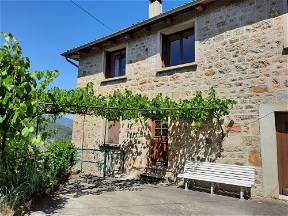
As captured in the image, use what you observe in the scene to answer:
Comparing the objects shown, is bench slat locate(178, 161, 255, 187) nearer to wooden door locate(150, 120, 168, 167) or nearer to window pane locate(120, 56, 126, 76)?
wooden door locate(150, 120, 168, 167)

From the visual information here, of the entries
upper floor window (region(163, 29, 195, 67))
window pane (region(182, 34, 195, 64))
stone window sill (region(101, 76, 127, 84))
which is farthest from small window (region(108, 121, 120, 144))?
window pane (region(182, 34, 195, 64))

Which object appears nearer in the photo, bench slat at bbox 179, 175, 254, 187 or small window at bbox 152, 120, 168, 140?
bench slat at bbox 179, 175, 254, 187

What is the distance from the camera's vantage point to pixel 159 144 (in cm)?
880

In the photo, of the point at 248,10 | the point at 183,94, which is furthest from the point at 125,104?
the point at 248,10

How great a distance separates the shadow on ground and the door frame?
290 centimetres

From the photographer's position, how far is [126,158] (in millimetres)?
9570

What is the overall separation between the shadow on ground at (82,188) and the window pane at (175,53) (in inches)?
147

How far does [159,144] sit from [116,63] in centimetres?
388

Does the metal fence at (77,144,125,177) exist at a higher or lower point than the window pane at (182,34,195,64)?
lower

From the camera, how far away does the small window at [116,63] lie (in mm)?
10654

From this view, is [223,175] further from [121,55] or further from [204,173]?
[121,55]

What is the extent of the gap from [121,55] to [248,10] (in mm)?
5066

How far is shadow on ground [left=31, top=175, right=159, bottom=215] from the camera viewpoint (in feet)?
17.5

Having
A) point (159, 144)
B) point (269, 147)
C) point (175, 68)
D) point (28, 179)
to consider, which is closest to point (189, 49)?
point (175, 68)
